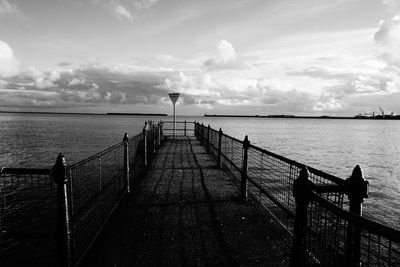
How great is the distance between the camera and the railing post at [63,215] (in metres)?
3.99

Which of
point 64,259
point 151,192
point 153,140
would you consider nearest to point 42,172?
point 64,259

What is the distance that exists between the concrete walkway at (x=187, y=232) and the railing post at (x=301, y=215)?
1.02 m

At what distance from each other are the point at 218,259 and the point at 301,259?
1.47 meters

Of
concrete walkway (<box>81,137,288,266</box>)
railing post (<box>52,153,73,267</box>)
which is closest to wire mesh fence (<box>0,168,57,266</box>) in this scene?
railing post (<box>52,153,73,267</box>)

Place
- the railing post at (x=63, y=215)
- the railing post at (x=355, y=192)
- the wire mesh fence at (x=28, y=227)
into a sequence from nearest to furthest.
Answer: the railing post at (x=355, y=192)
the railing post at (x=63, y=215)
the wire mesh fence at (x=28, y=227)

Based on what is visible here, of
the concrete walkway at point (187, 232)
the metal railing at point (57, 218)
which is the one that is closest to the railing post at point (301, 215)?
the concrete walkway at point (187, 232)

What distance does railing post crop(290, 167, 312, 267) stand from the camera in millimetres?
3359

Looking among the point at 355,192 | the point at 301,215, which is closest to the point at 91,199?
the point at 301,215

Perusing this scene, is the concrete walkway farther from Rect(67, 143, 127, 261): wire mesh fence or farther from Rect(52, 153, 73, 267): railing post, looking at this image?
Rect(52, 153, 73, 267): railing post

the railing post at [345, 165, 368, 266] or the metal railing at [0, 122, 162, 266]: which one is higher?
the railing post at [345, 165, 368, 266]

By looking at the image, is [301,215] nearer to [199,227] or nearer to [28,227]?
[199,227]

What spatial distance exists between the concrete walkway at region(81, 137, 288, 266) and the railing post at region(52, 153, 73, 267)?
1.75 feet

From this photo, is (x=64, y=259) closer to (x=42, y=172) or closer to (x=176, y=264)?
(x=42, y=172)

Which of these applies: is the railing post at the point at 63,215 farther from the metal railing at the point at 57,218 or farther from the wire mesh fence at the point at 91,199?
the wire mesh fence at the point at 91,199
